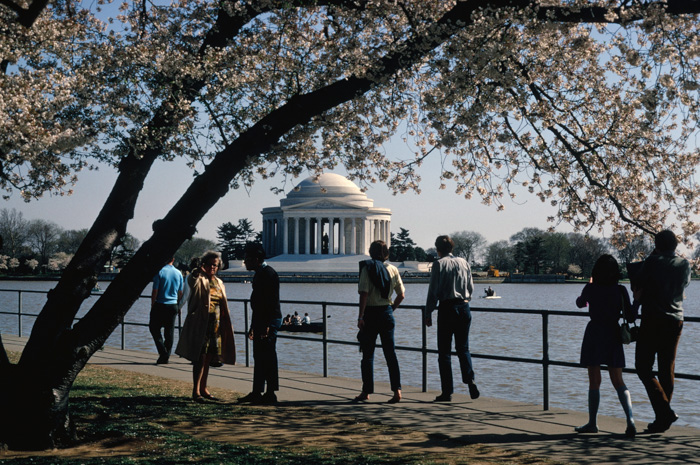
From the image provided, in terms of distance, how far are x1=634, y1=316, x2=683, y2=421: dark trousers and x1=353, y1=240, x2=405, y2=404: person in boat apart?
102 inches

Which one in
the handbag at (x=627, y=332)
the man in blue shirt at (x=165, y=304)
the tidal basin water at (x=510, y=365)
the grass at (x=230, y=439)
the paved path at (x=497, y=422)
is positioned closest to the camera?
the grass at (x=230, y=439)

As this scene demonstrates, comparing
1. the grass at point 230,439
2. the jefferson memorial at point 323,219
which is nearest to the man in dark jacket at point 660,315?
the grass at point 230,439

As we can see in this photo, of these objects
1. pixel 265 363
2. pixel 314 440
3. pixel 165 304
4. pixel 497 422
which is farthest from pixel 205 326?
pixel 165 304

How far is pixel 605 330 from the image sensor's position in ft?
23.4

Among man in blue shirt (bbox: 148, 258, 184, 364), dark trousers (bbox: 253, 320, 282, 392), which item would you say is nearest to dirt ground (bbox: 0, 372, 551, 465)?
dark trousers (bbox: 253, 320, 282, 392)

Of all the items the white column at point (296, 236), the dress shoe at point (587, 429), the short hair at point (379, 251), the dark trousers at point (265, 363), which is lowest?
the dress shoe at point (587, 429)

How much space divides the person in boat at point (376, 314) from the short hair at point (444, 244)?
56 cm

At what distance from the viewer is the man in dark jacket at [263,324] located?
8.61 meters

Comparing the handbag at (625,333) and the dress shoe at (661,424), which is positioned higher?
the handbag at (625,333)

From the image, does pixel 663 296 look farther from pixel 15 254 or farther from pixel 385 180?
pixel 15 254

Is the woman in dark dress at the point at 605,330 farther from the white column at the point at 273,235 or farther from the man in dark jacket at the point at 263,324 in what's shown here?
the white column at the point at 273,235

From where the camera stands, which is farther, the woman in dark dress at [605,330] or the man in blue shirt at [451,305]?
the man in blue shirt at [451,305]

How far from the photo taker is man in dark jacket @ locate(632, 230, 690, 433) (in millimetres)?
7047

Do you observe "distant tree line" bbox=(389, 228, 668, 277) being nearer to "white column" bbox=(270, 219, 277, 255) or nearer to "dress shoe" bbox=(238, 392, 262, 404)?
"white column" bbox=(270, 219, 277, 255)
